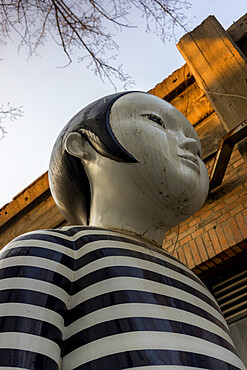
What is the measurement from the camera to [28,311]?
0.93 meters

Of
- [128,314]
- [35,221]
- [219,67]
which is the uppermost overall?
[219,67]

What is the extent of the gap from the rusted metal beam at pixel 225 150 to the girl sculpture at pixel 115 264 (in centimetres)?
139

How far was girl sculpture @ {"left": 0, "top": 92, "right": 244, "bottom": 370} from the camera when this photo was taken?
0.93 meters

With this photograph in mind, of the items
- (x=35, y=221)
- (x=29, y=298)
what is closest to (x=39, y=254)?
(x=29, y=298)

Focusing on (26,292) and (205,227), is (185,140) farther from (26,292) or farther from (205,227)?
(205,227)

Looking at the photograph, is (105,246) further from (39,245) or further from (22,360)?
(22,360)

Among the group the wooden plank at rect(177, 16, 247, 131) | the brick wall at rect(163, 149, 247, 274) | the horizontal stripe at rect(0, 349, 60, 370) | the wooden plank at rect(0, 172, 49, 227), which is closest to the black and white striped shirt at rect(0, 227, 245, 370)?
the horizontal stripe at rect(0, 349, 60, 370)

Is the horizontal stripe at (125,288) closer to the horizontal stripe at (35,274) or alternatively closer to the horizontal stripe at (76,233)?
the horizontal stripe at (35,274)

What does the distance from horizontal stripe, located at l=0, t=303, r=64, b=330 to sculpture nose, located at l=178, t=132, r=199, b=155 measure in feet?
2.93

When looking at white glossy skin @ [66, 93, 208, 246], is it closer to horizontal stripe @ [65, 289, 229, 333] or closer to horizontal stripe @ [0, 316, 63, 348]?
horizontal stripe @ [65, 289, 229, 333]

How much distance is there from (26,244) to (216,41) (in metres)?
3.51

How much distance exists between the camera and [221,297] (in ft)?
9.91

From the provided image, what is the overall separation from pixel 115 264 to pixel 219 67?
3126mm

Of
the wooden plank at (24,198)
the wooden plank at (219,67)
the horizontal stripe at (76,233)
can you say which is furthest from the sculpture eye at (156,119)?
the wooden plank at (24,198)
